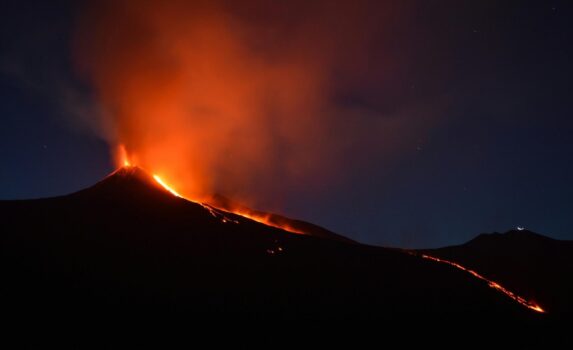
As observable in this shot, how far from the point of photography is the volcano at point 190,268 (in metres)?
21.5

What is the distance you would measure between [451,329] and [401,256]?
1348 cm

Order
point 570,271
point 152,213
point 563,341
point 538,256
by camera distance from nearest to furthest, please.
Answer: point 563,341 < point 152,213 < point 570,271 < point 538,256

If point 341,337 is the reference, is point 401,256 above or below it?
above

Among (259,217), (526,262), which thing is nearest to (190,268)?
(259,217)

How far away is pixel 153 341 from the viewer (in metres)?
17.8

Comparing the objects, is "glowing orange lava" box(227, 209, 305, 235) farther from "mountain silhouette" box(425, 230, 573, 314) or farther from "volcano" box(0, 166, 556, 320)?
"mountain silhouette" box(425, 230, 573, 314)

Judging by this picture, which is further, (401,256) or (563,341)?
(401,256)

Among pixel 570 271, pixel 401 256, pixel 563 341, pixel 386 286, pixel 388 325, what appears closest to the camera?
pixel 388 325

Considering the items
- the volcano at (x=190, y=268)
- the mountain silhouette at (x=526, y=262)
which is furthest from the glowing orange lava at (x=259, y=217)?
the mountain silhouette at (x=526, y=262)

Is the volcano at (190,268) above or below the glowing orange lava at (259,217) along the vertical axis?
below

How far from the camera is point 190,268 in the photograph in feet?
87.8

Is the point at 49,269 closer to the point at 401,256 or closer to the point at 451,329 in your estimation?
the point at 451,329

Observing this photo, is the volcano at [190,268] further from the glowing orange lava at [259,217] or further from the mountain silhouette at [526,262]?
the mountain silhouette at [526,262]

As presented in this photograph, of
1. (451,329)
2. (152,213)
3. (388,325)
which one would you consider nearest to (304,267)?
(388,325)
